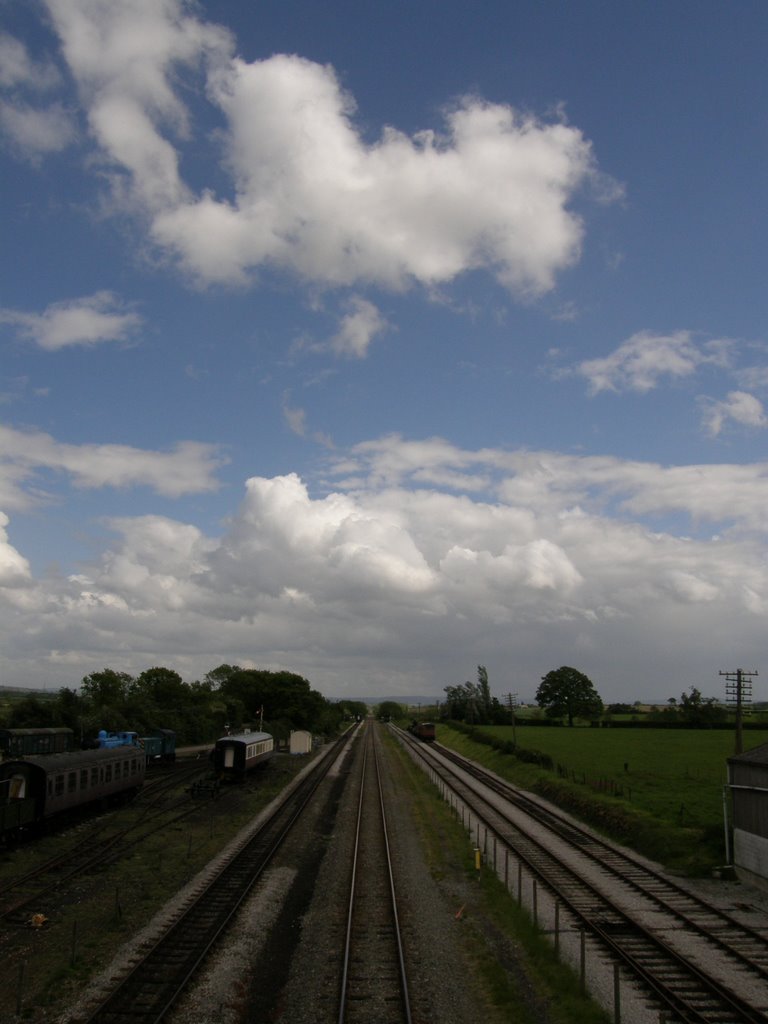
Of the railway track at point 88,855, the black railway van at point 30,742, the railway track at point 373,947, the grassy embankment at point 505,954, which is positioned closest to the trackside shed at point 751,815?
the grassy embankment at point 505,954

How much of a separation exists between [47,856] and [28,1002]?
Result: 1423 cm

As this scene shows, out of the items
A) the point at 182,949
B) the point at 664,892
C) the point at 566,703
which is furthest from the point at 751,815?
the point at 566,703

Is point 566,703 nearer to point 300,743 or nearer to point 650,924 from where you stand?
point 300,743

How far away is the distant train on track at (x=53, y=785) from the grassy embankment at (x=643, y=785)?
24351 mm

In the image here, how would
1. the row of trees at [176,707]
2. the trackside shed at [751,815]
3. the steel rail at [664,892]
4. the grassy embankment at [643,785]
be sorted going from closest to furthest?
the steel rail at [664,892], the trackside shed at [751,815], the grassy embankment at [643,785], the row of trees at [176,707]

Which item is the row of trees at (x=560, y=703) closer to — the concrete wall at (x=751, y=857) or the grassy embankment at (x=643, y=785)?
the grassy embankment at (x=643, y=785)

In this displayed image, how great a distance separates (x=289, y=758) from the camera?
7375cm

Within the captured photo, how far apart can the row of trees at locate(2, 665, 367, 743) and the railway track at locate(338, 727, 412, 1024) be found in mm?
46626

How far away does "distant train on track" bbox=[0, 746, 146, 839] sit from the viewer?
28.3m

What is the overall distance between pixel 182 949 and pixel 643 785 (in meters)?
35.3

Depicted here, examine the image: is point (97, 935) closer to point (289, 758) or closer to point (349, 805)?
point (349, 805)

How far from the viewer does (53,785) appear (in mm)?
30484

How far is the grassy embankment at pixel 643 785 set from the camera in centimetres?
2942

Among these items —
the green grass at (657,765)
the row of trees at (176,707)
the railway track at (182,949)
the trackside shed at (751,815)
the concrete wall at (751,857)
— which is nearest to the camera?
the railway track at (182,949)
